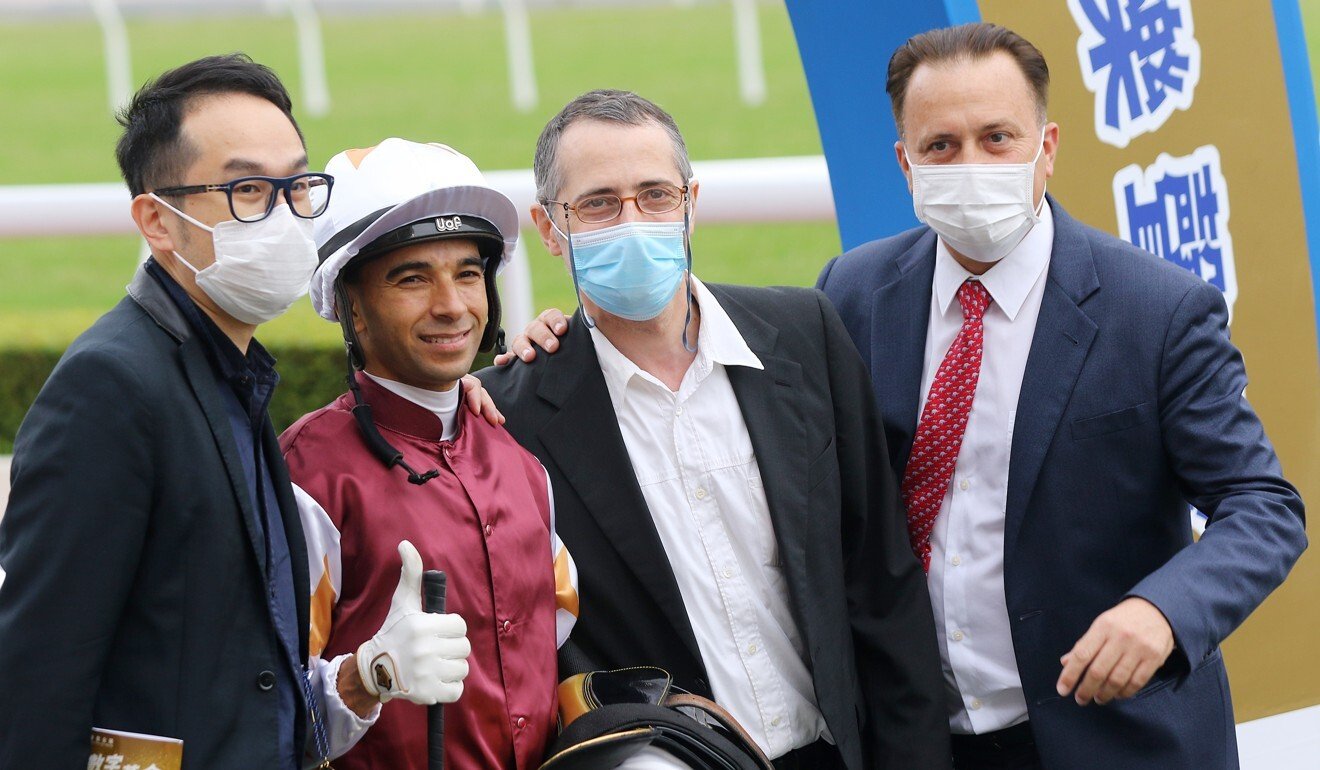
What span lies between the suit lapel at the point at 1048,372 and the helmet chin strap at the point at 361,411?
105 cm

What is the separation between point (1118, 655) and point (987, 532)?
42 cm

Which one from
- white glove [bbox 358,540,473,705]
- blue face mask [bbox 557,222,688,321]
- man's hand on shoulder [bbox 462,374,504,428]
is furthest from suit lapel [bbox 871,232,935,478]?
white glove [bbox 358,540,473,705]

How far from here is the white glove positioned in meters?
2.16

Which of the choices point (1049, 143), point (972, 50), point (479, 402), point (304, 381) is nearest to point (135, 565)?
point (479, 402)

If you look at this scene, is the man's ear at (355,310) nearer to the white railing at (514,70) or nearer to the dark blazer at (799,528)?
the dark blazer at (799,528)

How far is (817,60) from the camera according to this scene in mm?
3646

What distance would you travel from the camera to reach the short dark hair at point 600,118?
275 cm

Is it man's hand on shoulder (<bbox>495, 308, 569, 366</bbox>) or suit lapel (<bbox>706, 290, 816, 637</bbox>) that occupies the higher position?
man's hand on shoulder (<bbox>495, 308, 569, 366</bbox>)

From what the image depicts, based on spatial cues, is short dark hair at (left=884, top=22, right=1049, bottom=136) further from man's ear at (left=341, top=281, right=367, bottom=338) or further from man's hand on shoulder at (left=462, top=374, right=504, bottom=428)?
man's ear at (left=341, top=281, right=367, bottom=338)

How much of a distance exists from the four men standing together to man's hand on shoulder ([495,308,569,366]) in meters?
0.02

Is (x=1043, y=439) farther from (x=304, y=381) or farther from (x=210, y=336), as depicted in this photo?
(x=304, y=381)

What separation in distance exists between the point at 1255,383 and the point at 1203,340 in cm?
118

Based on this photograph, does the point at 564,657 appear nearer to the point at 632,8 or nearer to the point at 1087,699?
the point at 1087,699

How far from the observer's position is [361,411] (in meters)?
2.44
